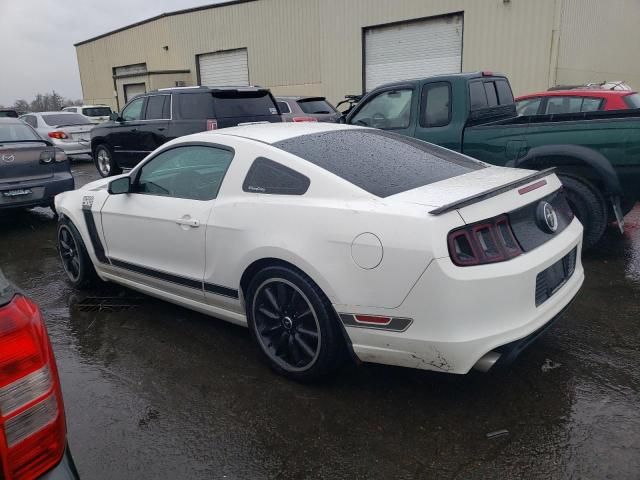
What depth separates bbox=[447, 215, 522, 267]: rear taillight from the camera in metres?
2.51

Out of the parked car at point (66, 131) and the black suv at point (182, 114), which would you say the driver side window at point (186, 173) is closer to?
the black suv at point (182, 114)

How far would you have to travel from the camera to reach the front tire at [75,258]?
466 centimetres

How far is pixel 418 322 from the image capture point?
2.57 meters

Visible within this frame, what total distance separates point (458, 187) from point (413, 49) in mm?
15005

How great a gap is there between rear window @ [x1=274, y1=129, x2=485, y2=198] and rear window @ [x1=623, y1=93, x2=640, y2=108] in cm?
611

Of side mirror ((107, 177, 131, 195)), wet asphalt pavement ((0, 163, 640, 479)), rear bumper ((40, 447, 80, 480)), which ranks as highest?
side mirror ((107, 177, 131, 195))

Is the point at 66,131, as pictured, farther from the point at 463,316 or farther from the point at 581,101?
the point at 463,316

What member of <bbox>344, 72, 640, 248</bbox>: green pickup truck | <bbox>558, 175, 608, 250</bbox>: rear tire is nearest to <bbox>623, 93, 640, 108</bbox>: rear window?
<bbox>344, 72, 640, 248</bbox>: green pickup truck

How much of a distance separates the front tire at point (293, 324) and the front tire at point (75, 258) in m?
2.15

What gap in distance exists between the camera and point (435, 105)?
6.03 metres

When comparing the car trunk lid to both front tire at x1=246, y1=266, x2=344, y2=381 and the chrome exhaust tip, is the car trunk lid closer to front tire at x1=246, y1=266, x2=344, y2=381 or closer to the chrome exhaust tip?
front tire at x1=246, y1=266, x2=344, y2=381

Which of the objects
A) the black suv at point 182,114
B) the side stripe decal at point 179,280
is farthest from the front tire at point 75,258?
the black suv at point 182,114

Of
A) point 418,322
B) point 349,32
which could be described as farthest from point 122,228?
point 349,32

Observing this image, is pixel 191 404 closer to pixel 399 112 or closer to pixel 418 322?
pixel 418 322
